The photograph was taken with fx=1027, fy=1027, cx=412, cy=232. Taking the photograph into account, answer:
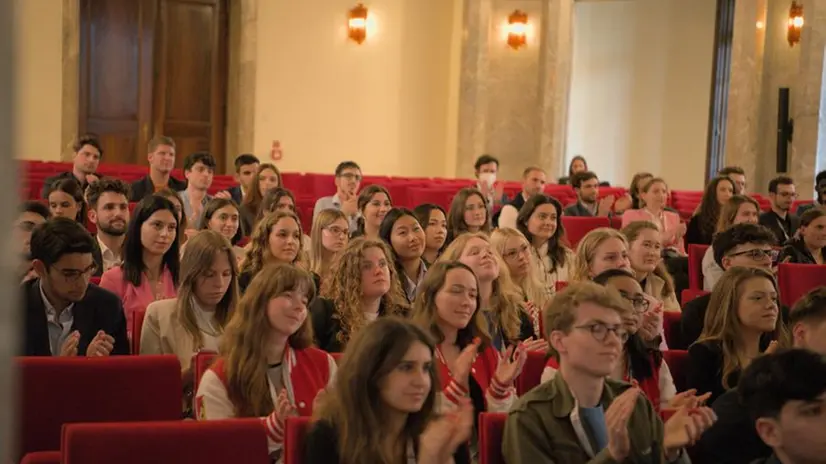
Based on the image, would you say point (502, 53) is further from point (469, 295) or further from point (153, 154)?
point (469, 295)

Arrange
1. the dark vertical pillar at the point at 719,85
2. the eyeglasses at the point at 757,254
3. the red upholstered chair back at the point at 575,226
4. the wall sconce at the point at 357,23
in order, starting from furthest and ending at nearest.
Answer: the dark vertical pillar at the point at 719,85, the wall sconce at the point at 357,23, the red upholstered chair back at the point at 575,226, the eyeglasses at the point at 757,254

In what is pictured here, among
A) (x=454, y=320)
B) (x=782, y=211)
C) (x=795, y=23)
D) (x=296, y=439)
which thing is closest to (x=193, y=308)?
(x=454, y=320)

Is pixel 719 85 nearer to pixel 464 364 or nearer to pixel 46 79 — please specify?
pixel 46 79

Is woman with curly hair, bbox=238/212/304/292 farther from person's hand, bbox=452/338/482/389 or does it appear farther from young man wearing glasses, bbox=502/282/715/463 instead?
young man wearing glasses, bbox=502/282/715/463

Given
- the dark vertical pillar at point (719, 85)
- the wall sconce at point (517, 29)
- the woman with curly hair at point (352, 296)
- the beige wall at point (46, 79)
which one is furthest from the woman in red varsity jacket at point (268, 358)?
the dark vertical pillar at point (719, 85)

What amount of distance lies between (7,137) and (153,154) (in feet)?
24.4

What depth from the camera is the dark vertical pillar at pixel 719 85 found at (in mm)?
15227

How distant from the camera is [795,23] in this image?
40.1 feet

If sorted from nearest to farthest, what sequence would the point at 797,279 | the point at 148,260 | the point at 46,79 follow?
the point at 148,260
the point at 797,279
the point at 46,79

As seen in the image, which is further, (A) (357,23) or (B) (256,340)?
(A) (357,23)

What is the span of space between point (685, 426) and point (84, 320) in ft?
6.98

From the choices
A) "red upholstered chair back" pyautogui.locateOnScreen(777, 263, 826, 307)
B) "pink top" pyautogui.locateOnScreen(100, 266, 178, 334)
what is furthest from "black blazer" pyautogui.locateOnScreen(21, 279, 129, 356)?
"red upholstered chair back" pyautogui.locateOnScreen(777, 263, 826, 307)

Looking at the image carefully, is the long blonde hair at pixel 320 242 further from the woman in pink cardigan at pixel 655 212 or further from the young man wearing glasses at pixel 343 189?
the woman in pink cardigan at pixel 655 212

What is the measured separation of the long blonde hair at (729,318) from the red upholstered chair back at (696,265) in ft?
8.00
